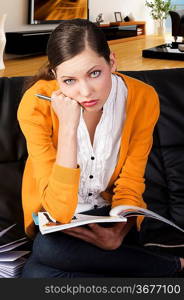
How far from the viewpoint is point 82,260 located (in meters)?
1.13

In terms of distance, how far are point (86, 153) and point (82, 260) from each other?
29 cm

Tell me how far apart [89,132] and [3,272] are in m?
0.47

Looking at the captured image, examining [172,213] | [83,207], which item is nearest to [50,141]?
[83,207]

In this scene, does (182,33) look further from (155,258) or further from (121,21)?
(155,258)

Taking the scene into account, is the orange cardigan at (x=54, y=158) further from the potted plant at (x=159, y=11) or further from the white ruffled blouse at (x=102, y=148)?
the potted plant at (x=159, y=11)

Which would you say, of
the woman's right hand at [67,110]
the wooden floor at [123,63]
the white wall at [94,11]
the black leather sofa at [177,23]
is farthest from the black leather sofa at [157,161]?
the black leather sofa at [177,23]

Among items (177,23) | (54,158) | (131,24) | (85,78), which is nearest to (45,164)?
(54,158)

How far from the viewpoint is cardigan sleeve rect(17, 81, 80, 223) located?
3.52 feet

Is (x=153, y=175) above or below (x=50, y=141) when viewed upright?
below

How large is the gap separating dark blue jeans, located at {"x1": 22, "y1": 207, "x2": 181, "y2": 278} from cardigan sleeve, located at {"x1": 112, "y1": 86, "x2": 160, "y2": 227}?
0.12 metres

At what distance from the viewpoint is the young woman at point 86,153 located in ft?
3.41

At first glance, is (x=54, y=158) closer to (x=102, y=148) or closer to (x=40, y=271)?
(x=102, y=148)

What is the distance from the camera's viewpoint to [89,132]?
120 centimetres

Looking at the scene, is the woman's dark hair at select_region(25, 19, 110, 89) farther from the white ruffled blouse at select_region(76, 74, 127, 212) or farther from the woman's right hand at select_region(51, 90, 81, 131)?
the white ruffled blouse at select_region(76, 74, 127, 212)
